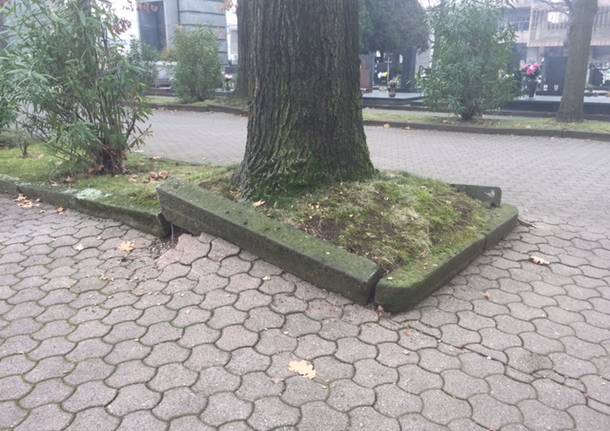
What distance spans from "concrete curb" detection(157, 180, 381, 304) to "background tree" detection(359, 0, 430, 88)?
54.1 ft

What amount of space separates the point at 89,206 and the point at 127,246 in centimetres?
96

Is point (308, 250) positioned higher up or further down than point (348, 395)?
higher up

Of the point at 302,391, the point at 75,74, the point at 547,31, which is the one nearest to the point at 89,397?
the point at 302,391

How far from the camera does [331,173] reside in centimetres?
432

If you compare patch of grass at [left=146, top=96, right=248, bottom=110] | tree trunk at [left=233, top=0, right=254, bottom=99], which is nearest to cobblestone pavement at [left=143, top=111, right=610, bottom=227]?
patch of grass at [left=146, top=96, right=248, bottom=110]

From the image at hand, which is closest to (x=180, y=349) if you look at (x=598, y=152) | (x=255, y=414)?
(x=255, y=414)

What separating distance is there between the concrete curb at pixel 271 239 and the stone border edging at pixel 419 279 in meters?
0.10

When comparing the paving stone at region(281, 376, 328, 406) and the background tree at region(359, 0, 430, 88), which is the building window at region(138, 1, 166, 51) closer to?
the background tree at region(359, 0, 430, 88)

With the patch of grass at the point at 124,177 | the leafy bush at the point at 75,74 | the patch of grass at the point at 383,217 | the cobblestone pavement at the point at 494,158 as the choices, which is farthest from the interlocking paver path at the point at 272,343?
the cobblestone pavement at the point at 494,158

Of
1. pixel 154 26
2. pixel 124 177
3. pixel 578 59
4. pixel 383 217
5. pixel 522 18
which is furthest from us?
pixel 522 18

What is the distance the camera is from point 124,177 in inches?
221

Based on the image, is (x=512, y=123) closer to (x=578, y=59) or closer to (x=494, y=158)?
(x=578, y=59)

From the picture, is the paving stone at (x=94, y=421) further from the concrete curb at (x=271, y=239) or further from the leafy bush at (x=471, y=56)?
the leafy bush at (x=471, y=56)

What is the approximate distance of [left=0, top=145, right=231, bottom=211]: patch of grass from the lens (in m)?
4.84
